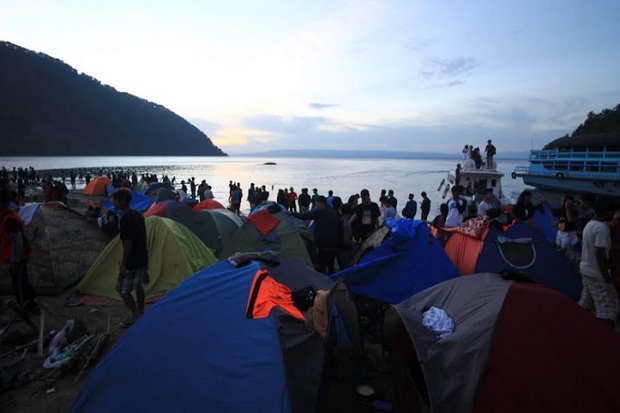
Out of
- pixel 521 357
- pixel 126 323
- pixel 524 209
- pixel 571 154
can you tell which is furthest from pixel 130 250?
pixel 571 154

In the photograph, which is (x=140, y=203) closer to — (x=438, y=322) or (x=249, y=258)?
(x=249, y=258)

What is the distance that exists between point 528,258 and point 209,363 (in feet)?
19.5

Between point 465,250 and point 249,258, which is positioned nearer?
point 249,258

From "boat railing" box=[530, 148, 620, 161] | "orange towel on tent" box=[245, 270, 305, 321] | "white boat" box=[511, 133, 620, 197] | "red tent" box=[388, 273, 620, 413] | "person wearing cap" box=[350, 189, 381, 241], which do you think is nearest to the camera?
"red tent" box=[388, 273, 620, 413]

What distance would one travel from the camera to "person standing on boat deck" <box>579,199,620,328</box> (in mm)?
4891

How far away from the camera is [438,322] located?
3.61 m

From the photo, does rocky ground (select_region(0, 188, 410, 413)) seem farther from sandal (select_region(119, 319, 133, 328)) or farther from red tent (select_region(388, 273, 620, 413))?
red tent (select_region(388, 273, 620, 413))

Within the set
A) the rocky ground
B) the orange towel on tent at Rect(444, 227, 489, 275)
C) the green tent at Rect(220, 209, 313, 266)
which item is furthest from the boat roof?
the rocky ground

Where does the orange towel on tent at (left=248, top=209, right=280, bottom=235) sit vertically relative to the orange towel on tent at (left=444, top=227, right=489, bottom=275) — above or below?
above

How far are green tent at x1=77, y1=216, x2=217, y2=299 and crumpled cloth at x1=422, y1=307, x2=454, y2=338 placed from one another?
5.45 m

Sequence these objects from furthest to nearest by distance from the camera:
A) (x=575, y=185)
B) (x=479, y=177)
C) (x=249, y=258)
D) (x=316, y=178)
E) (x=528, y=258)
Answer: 1. (x=316, y=178)
2. (x=575, y=185)
3. (x=479, y=177)
4. (x=528, y=258)
5. (x=249, y=258)

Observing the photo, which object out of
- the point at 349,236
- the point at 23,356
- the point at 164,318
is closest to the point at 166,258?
the point at 23,356

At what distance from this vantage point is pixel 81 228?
8.06m

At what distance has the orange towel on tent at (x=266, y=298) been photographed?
3725 millimetres
